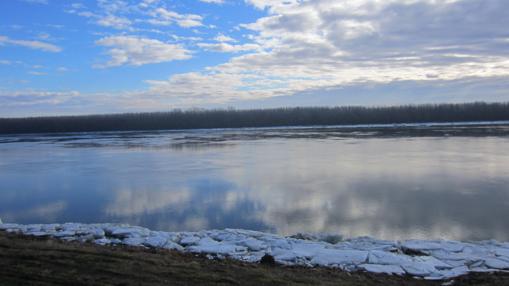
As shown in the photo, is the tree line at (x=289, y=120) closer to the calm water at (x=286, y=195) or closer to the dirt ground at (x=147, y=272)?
the calm water at (x=286, y=195)

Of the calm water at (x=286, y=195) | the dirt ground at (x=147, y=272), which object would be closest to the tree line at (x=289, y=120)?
the calm water at (x=286, y=195)

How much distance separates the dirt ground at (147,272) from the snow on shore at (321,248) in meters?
0.30

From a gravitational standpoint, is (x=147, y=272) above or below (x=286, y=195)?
above

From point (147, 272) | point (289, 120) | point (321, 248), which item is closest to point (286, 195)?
point (321, 248)

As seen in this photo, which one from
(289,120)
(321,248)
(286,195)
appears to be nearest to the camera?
(321,248)

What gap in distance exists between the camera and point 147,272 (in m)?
4.66

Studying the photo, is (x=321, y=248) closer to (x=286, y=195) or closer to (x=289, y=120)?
(x=286, y=195)

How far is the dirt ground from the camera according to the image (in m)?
4.28

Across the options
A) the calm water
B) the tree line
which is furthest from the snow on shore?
the tree line

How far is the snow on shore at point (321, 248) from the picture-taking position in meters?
5.47

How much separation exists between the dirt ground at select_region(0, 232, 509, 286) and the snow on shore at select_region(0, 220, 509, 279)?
300 mm

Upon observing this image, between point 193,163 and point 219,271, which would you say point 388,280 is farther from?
point 193,163

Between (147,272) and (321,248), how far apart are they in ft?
7.95

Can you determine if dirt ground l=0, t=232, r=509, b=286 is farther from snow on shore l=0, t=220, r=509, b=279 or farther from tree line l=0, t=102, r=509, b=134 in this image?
tree line l=0, t=102, r=509, b=134
